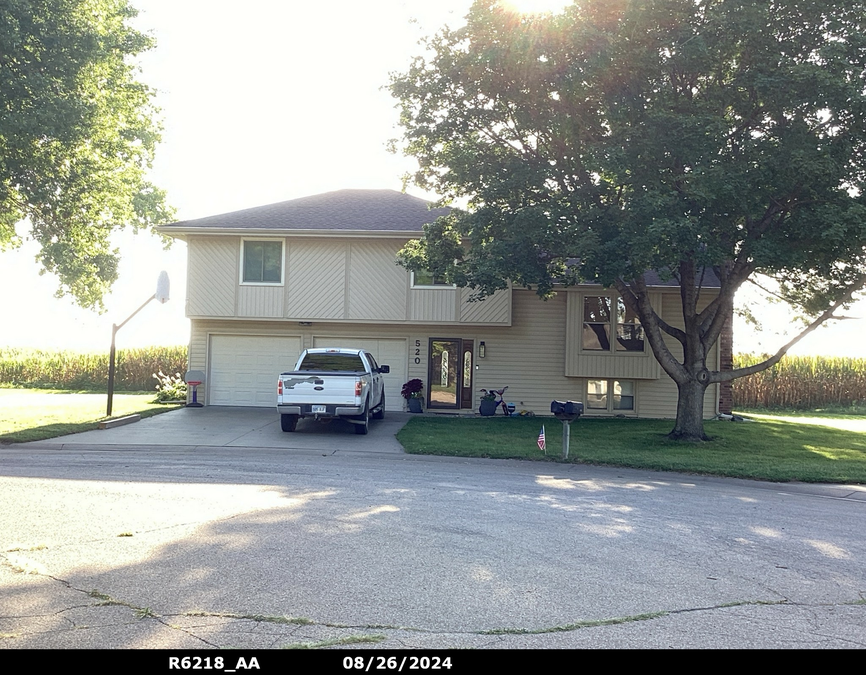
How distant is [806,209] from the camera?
621 inches

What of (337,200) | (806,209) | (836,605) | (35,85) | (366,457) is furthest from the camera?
(337,200)

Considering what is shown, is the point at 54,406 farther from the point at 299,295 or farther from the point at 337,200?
the point at 337,200

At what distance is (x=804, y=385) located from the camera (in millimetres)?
34094

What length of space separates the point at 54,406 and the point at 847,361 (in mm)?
31485

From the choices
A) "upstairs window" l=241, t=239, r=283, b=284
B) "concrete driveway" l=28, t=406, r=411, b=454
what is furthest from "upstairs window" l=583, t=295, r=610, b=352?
"upstairs window" l=241, t=239, r=283, b=284

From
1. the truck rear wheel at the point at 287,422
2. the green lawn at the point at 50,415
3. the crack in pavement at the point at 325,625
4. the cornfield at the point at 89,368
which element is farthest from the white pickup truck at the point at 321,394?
the cornfield at the point at 89,368

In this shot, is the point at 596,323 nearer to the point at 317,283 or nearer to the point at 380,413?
the point at 380,413

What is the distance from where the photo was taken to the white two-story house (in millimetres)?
23969

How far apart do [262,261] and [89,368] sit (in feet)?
59.8

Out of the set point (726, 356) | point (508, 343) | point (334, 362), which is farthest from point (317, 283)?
point (726, 356)

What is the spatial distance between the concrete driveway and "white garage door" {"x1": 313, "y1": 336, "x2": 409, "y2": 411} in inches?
105

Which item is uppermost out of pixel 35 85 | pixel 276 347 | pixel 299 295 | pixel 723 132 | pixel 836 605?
pixel 35 85

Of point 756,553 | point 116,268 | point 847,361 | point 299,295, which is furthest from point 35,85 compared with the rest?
point 847,361

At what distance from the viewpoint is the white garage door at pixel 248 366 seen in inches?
973
